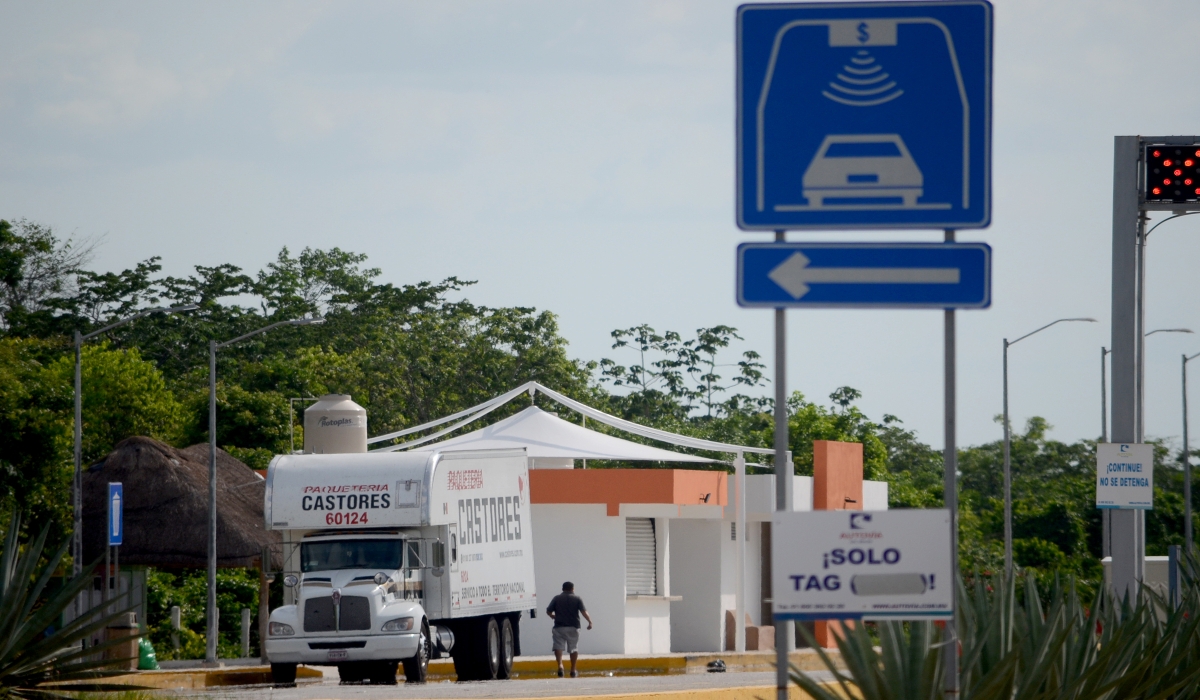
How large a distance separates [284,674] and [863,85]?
1915cm

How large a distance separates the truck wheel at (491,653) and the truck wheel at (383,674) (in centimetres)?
175

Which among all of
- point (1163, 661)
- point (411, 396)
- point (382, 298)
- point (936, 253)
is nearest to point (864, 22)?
point (936, 253)

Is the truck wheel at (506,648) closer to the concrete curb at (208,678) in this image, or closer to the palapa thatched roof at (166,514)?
the concrete curb at (208,678)

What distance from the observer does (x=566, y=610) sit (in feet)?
91.5

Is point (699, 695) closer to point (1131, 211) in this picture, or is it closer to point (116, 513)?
point (1131, 211)

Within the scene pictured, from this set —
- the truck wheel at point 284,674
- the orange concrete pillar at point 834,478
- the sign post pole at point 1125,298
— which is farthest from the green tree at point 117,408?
the sign post pole at point 1125,298

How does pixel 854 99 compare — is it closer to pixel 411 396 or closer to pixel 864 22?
pixel 864 22

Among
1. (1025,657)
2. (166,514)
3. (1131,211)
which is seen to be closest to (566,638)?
(166,514)

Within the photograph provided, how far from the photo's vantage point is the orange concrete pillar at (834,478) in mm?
38062

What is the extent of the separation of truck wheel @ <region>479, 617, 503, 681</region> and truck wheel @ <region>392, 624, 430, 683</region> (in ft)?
6.09

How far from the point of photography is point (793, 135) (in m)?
7.40

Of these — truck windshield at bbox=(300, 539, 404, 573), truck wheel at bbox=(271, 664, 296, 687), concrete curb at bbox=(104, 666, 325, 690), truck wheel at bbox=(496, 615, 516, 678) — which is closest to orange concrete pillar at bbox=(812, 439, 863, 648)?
truck wheel at bbox=(496, 615, 516, 678)

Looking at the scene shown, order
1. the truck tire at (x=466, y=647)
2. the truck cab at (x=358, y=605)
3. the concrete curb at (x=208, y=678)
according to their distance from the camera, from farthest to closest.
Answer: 1. the truck tire at (x=466, y=647)
2. the truck cab at (x=358, y=605)
3. the concrete curb at (x=208, y=678)

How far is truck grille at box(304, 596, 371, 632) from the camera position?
23531 mm
